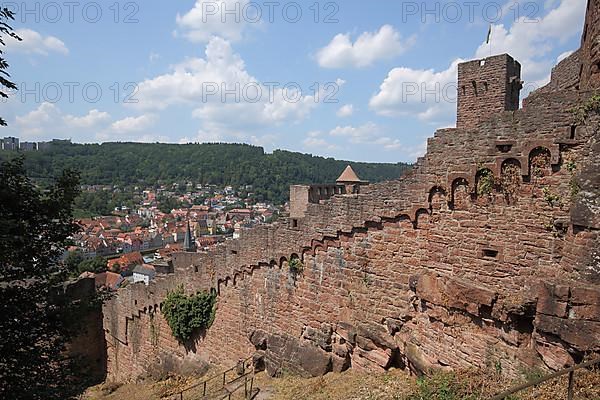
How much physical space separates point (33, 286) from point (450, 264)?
26.8 feet

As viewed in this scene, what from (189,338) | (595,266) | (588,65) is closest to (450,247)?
(595,266)

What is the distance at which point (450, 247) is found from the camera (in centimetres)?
891

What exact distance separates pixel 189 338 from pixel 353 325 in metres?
7.46

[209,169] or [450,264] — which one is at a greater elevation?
[209,169]

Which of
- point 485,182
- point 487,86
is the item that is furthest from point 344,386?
point 487,86

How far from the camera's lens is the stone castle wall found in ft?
22.5

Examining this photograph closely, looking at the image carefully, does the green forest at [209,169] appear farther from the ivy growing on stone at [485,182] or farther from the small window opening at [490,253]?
the small window opening at [490,253]

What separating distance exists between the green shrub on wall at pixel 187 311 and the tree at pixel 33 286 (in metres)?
7.32

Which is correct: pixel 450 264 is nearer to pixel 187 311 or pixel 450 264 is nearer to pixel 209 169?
pixel 187 311

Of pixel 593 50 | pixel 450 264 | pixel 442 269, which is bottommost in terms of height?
pixel 442 269

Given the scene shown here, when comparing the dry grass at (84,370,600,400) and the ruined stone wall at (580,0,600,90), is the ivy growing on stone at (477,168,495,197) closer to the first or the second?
the ruined stone wall at (580,0,600,90)

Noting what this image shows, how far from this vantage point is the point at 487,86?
13.8 m

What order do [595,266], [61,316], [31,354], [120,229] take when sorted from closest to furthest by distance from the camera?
[595,266] < [31,354] < [61,316] < [120,229]

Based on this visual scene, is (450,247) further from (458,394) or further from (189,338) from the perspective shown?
(189,338)
